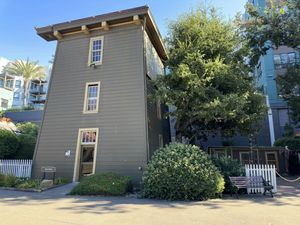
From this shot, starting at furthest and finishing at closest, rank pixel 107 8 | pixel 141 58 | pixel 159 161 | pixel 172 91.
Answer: pixel 107 8, pixel 141 58, pixel 172 91, pixel 159 161

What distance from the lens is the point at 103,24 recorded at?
1388 cm

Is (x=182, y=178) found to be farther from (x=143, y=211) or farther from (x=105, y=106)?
(x=105, y=106)

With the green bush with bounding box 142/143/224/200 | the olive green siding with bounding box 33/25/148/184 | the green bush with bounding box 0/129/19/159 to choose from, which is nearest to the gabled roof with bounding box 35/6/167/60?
the olive green siding with bounding box 33/25/148/184

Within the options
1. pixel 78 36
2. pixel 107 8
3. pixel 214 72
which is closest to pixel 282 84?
pixel 214 72

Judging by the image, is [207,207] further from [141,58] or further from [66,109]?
[66,109]

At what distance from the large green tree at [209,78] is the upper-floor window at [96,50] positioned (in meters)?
4.10

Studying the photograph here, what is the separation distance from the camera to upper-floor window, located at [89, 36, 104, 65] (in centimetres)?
1427

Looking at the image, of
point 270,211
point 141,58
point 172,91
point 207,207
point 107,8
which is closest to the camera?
point 270,211

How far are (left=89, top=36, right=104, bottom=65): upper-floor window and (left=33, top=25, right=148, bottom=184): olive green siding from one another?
0.97ft

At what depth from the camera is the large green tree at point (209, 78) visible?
11648mm

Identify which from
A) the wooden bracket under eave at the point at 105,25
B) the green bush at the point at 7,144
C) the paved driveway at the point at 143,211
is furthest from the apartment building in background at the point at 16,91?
the paved driveway at the point at 143,211

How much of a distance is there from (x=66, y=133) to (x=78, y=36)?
619 centimetres

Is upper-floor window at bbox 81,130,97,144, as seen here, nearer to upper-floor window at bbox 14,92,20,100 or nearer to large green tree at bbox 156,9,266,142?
large green tree at bbox 156,9,266,142

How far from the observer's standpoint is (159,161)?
31.5ft
